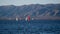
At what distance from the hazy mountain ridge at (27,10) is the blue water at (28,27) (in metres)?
0.22

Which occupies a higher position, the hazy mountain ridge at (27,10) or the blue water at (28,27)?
the hazy mountain ridge at (27,10)

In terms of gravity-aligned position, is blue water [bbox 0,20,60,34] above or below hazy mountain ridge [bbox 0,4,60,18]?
below

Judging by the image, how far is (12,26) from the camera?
194 inches

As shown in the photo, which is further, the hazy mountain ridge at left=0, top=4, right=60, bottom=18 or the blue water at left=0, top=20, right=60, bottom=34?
the hazy mountain ridge at left=0, top=4, right=60, bottom=18

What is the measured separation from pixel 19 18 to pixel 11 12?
30 centimetres

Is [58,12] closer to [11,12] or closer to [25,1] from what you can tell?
[25,1]

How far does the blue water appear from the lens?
455 centimetres

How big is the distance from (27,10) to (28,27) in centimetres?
60

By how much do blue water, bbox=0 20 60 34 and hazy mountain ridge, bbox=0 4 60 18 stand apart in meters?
0.22

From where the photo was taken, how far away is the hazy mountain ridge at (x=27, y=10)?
4758 mm

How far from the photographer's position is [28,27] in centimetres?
458

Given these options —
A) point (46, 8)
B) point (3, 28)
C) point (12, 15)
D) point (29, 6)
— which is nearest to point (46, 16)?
point (46, 8)

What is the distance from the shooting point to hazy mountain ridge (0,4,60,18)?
4.76 meters

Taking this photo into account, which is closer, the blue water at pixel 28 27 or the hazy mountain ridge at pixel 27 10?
the blue water at pixel 28 27
